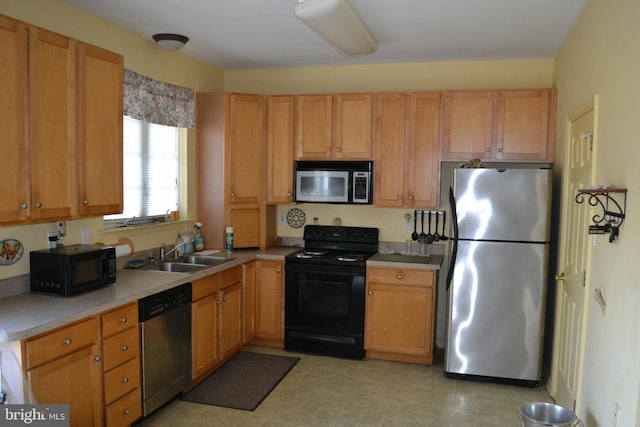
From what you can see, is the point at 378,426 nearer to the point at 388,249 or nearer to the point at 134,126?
the point at 388,249

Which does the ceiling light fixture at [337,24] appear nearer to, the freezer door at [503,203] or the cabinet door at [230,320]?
the freezer door at [503,203]

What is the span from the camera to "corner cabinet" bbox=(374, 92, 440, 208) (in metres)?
4.18

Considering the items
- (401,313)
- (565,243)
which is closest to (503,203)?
(565,243)

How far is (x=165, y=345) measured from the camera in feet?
10.5

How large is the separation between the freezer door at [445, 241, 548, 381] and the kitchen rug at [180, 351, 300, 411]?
A: 141cm

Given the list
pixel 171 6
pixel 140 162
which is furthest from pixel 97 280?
pixel 171 6

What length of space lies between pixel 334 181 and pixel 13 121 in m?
2.59

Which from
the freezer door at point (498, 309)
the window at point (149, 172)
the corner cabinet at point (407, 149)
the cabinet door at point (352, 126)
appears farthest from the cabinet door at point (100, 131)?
the freezer door at point (498, 309)

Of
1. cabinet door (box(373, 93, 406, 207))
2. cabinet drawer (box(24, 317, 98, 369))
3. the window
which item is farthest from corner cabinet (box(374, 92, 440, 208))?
cabinet drawer (box(24, 317, 98, 369))

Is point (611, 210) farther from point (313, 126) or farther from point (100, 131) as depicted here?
point (100, 131)

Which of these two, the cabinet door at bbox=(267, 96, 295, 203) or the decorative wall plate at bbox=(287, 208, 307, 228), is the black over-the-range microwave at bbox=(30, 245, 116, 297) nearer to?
the cabinet door at bbox=(267, 96, 295, 203)

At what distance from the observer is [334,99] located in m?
4.39

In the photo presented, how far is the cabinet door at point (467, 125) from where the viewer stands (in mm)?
4051

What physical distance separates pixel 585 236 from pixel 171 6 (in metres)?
2.90
